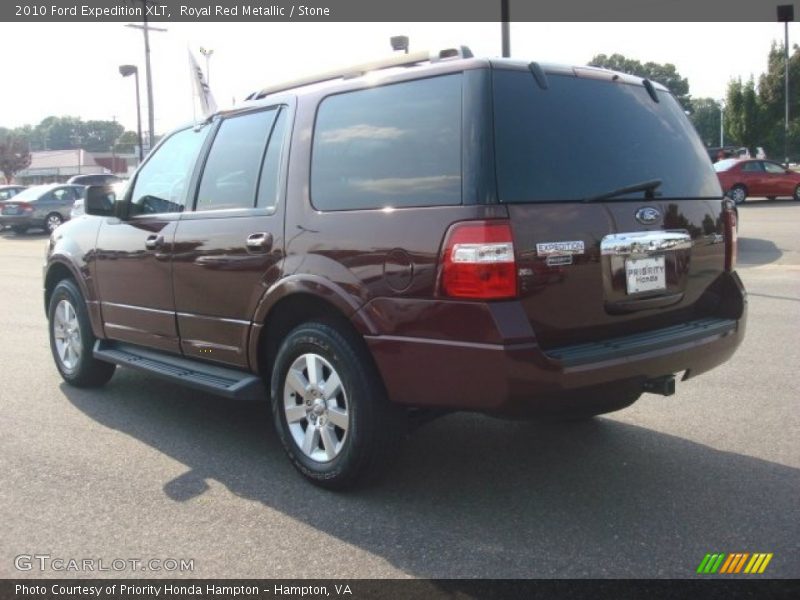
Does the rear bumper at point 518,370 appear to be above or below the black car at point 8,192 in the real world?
below

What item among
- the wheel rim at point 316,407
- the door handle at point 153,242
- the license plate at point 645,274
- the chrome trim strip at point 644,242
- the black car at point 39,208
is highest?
the black car at point 39,208

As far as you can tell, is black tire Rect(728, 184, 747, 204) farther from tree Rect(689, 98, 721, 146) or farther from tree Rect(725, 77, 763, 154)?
tree Rect(689, 98, 721, 146)

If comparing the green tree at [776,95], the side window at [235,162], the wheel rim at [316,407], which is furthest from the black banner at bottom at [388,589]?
the green tree at [776,95]

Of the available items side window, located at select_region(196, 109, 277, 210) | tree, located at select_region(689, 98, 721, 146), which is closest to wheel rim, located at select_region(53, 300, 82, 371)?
side window, located at select_region(196, 109, 277, 210)

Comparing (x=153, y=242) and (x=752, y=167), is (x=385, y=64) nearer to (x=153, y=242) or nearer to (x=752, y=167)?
(x=153, y=242)

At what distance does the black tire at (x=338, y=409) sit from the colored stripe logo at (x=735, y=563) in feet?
4.64

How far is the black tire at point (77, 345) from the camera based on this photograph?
18.6 feet

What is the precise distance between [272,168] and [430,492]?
1905 mm

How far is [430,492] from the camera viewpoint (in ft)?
12.5

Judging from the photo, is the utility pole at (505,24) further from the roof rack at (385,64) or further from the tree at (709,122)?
the tree at (709,122)

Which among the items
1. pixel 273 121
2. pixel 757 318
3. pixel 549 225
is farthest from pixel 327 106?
pixel 757 318

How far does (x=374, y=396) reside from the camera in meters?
3.50

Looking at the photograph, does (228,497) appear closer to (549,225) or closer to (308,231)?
(308,231)

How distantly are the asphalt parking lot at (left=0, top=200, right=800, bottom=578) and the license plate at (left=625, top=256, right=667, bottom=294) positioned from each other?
3.32 feet
